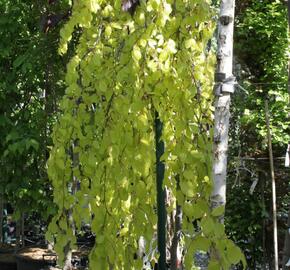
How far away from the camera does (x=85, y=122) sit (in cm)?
191

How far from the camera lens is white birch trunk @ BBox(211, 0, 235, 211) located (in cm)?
170

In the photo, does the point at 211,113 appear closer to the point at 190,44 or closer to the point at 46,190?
the point at 190,44

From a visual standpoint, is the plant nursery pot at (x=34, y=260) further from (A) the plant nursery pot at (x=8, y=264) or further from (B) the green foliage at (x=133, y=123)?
(B) the green foliage at (x=133, y=123)

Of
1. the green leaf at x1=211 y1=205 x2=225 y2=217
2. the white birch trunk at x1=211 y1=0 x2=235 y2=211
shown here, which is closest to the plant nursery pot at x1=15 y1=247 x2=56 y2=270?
the white birch trunk at x1=211 y1=0 x2=235 y2=211

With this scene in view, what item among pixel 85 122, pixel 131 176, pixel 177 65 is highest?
pixel 177 65

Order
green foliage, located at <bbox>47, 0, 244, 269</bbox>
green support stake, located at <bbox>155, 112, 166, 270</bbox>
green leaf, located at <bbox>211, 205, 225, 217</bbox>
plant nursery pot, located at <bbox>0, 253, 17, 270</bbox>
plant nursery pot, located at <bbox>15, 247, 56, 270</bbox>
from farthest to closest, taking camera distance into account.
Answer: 1. plant nursery pot, located at <bbox>0, 253, 17, 270</bbox>
2. plant nursery pot, located at <bbox>15, 247, 56, 270</bbox>
3. green support stake, located at <bbox>155, 112, 166, 270</bbox>
4. green foliage, located at <bbox>47, 0, 244, 269</bbox>
5. green leaf, located at <bbox>211, 205, 225, 217</bbox>

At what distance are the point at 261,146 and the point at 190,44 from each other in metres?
2.87

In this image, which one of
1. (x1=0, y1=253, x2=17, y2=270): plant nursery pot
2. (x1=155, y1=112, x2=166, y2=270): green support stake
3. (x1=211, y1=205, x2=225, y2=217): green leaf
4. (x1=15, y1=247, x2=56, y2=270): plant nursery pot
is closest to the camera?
(x1=211, y1=205, x2=225, y2=217): green leaf

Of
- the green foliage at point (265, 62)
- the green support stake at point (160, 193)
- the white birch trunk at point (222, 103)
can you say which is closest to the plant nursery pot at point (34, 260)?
the green foliage at point (265, 62)

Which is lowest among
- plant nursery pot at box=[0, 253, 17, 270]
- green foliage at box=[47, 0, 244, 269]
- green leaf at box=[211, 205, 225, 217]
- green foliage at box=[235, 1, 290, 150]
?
plant nursery pot at box=[0, 253, 17, 270]

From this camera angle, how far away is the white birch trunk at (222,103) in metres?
1.70

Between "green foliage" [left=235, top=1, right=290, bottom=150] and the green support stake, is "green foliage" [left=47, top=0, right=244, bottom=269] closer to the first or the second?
the green support stake

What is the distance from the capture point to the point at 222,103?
67.6 inches

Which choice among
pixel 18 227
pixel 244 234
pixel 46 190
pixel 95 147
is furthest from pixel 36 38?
pixel 244 234
